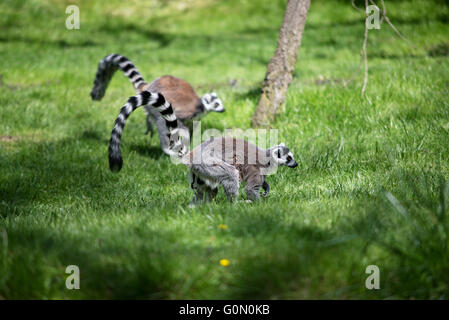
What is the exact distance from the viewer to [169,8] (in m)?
16.2

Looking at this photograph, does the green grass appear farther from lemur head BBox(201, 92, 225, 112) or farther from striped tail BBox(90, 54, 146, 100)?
striped tail BBox(90, 54, 146, 100)

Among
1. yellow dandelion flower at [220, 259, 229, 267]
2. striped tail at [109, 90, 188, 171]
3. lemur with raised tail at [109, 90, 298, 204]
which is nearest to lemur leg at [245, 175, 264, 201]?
lemur with raised tail at [109, 90, 298, 204]

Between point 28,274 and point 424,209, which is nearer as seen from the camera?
point 28,274

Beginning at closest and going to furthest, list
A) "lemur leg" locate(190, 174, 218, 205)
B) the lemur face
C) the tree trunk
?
1. "lemur leg" locate(190, 174, 218, 205)
2. the lemur face
3. the tree trunk

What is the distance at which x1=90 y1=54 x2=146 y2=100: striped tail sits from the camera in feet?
21.7

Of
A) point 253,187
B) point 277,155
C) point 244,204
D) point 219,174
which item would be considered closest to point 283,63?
point 277,155

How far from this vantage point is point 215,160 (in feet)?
13.0

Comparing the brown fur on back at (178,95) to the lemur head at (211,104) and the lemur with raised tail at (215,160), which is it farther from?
the lemur with raised tail at (215,160)

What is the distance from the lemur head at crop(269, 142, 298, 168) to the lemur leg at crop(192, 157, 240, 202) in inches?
20.2

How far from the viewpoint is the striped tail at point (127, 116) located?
3.77 metres

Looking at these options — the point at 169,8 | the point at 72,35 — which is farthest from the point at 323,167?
the point at 169,8

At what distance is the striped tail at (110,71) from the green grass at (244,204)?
66 centimetres
